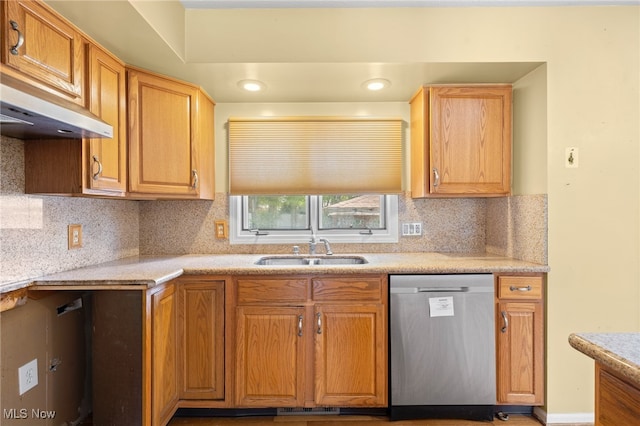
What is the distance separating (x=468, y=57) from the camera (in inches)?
76.9

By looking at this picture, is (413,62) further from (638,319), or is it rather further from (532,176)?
(638,319)

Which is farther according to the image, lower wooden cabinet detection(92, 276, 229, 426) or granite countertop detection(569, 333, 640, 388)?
lower wooden cabinet detection(92, 276, 229, 426)

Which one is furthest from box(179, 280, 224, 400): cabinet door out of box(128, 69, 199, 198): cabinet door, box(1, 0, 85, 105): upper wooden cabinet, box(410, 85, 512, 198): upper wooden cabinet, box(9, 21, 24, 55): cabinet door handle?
box(410, 85, 512, 198): upper wooden cabinet

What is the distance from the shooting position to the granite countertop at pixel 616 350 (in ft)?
2.32

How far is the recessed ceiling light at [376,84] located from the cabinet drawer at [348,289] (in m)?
1.26

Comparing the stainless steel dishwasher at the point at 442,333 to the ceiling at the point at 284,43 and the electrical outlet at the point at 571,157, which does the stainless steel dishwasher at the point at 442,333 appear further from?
the ceiling at the point at 284,43

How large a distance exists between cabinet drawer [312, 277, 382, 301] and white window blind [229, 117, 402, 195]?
82 centimetres

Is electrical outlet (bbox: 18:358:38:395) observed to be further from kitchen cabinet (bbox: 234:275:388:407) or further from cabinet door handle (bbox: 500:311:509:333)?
cabinet door handle (bbox: 500:311:509:333)

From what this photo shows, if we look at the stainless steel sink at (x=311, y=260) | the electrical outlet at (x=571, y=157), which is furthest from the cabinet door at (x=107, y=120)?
the electrical outlet at (x=571, y=157)

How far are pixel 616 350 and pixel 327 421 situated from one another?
1672mm

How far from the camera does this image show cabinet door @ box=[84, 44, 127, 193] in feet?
5.47

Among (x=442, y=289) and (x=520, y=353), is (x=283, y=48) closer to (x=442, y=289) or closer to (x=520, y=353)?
(x=442, y=289)

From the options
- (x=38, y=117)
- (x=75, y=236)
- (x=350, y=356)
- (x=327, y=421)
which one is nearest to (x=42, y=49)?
(x=38, y=117)

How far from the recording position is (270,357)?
1979 mm
